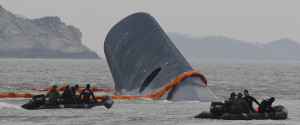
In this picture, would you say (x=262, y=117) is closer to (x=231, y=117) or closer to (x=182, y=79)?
(x=231, y=117)

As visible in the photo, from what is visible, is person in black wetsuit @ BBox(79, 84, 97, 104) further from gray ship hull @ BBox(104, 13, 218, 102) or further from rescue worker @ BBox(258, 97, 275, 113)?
rescue worker @ BBox(258, 97, 275, 113)

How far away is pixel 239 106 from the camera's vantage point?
1035 inches

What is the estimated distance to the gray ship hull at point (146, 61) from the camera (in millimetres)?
36469

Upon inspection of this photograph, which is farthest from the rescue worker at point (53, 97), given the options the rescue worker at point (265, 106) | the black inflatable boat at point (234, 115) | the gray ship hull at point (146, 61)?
the rescue worker at point (265, 106)

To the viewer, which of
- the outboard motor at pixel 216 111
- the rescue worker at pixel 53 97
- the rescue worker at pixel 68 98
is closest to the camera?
the outboard motor at pixel 216 111

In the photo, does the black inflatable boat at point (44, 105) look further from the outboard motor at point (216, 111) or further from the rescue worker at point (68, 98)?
the outboard motor at point (216, 111)

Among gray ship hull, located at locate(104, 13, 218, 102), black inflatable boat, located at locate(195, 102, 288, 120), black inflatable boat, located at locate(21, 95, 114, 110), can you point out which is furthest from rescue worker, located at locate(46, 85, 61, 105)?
black inflatable boat, located at locate(195, 102, 288, 120)

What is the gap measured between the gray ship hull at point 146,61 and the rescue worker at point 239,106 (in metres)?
8.77

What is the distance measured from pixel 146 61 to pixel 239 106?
58.5ft

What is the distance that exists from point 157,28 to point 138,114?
1781cm

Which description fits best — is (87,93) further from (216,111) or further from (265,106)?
(265,106)

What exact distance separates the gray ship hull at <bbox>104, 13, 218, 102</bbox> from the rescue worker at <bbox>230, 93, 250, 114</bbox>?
877 centimetres

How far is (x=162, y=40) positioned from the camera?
43531 mm

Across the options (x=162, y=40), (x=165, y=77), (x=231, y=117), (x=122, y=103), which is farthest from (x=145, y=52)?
(x=231, y=117)
